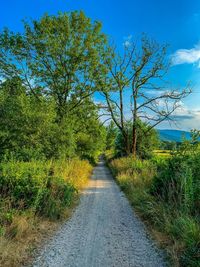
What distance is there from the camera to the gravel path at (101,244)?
4.45m

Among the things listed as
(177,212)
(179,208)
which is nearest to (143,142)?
Result: (179,208)

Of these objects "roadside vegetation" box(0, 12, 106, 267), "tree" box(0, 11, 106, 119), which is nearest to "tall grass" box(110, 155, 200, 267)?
"roadside vegetation" box(0, 12, 106, 267)

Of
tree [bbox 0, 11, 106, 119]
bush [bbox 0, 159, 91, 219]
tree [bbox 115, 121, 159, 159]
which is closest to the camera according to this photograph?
bush [bbox 0, 159, 91, 219]

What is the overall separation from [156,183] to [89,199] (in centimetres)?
341

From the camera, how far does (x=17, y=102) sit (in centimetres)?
1052

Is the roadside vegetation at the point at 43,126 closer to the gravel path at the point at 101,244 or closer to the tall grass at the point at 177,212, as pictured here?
the gravel path at the point at 101,244

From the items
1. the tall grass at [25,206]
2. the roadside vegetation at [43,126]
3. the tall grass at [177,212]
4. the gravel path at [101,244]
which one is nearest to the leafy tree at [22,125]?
the roadside vegetation at [43,126]

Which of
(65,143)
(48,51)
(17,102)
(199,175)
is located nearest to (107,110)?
(48,51)

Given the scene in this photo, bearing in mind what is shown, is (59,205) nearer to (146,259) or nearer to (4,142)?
(146,259)

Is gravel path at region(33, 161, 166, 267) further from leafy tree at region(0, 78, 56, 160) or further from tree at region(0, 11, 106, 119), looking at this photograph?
tree at region(0, 11, 106, 119)

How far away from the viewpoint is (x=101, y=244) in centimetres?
531

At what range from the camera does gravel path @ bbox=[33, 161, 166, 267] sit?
14.6 feet

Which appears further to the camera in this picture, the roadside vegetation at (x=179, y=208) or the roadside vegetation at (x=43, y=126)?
the roadside vegetation at (x=43, y=126)

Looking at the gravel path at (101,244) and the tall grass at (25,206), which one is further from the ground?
the tall grass at (25,206)
